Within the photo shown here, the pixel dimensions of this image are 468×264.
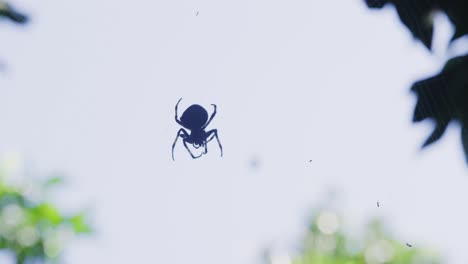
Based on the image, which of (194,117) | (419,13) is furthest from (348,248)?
(419,13)

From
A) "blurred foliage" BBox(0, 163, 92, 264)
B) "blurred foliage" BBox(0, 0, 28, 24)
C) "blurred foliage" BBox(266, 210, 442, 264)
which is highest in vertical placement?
"blurred foliage" BBox(0, 0, 28, 24)

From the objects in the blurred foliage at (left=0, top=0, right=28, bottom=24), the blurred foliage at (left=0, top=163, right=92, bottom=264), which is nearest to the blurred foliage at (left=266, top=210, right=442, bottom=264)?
the blurred foliage at (left=0, top=163, right=92, bottom=264)

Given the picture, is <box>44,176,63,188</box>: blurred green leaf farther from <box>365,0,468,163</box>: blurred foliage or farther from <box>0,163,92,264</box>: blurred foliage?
<box>365,0,468,163</box>: blurred foliage

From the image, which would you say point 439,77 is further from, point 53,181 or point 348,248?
point 348,248

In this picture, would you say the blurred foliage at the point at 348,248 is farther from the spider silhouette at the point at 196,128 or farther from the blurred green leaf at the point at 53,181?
the spider silhouette at the point at 196,128

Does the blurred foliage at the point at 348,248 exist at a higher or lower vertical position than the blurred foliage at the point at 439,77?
lower

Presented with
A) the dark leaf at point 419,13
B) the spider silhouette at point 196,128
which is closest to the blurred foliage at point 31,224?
the spider silhouette at point 196,128

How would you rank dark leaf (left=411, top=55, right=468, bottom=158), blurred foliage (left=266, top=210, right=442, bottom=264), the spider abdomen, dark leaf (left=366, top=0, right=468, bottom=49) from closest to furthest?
1. dark leaf (left=411, top=55, right=468, bottom=158)
2. dark leaf (left=366, top=0, right=468, bottom=49)
3. the spider abdomen
4. blurred foliage (left=266, top=210, right=442, bottom=264)
